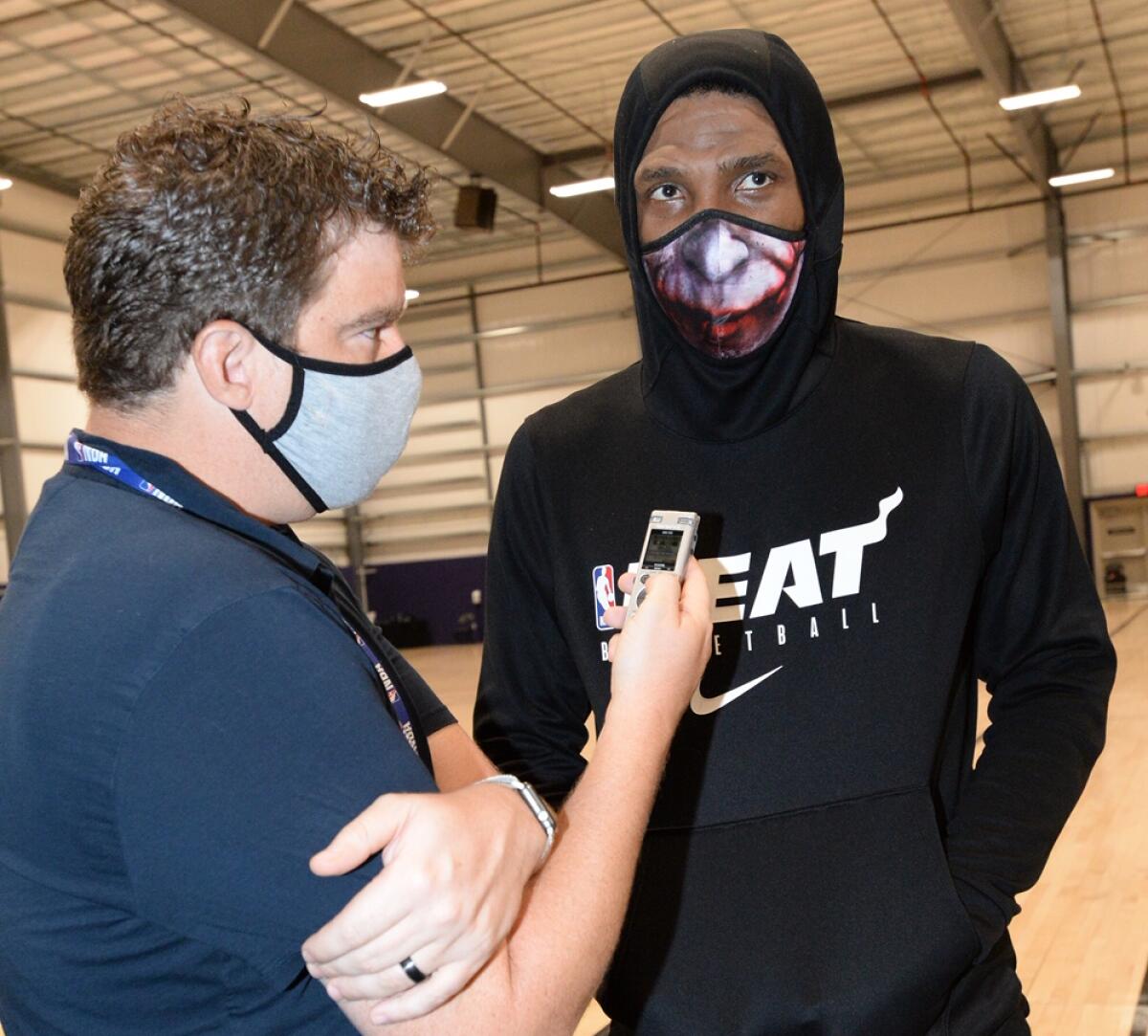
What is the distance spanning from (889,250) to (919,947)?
18220mm

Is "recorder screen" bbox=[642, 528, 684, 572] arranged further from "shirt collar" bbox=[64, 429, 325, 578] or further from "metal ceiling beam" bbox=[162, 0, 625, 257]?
"metal ceiling beam" bbox=[162, 0, 625, 257]

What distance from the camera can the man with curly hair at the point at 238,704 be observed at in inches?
39.7

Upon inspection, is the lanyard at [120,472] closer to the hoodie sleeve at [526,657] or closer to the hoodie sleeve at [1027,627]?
the hoodie sleeve at [526,657]

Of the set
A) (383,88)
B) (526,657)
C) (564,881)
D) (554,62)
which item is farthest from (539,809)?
(554,62)

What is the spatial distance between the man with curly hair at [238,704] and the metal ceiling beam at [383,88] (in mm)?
9266

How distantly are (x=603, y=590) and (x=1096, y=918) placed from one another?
4376 mm

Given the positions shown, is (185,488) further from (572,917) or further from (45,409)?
(45,409)

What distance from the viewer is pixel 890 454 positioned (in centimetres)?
159

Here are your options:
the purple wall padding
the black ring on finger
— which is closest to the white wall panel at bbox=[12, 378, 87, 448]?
the purple wall padding

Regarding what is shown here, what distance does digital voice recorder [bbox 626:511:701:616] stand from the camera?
139cm

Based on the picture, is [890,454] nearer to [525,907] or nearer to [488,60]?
[525,907]

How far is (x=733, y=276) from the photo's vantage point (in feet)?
5.36

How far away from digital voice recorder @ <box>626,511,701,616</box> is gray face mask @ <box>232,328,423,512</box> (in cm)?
31

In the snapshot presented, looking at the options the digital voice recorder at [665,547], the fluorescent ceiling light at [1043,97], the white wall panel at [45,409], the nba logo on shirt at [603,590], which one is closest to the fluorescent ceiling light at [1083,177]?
the fluorescent ceiling light at [1043,97]
